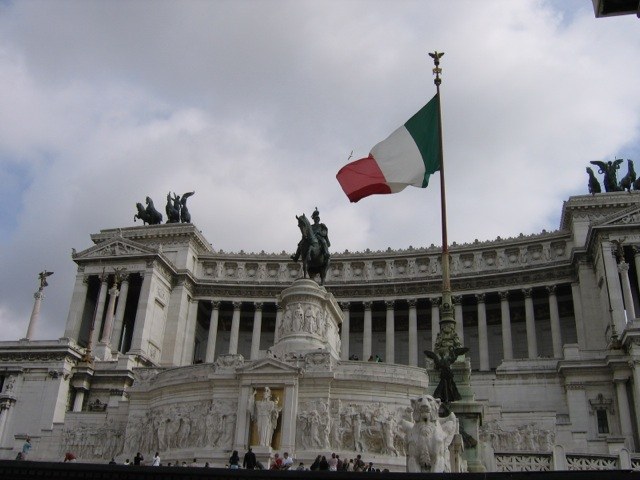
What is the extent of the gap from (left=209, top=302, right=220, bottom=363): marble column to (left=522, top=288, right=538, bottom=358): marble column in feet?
99.6

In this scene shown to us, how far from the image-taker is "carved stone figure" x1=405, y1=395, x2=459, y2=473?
1662 centimetres

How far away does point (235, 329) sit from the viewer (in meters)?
74.2

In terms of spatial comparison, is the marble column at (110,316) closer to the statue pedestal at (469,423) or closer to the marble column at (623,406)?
the marble column at (623,406)

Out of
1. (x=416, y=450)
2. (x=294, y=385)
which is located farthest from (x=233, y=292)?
(x=416, y=450)

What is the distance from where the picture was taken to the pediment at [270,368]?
35.4 metres

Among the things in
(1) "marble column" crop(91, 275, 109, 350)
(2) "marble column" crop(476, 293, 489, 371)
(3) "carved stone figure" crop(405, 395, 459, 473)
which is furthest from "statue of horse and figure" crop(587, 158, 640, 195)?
(3) "carved stone figure" crop(405, 395, 459, 473)

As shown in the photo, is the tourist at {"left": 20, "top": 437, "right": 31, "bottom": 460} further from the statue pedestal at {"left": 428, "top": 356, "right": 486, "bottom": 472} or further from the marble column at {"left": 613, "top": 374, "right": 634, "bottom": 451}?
the marble column at {"left": 613, "top": 374, "right": 634, "bottom": 451}

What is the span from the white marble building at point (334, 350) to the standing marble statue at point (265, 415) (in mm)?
256

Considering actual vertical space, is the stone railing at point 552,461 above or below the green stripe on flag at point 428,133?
below

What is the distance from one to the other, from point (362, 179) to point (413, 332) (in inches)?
1692

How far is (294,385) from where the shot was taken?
35.2m

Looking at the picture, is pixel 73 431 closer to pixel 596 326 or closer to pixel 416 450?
pixel 416 450

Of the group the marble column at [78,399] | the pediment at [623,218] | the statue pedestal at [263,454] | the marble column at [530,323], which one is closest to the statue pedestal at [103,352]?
the marble column at [78,399]

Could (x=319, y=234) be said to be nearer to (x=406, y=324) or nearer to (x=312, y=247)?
(x=312, y=247)
